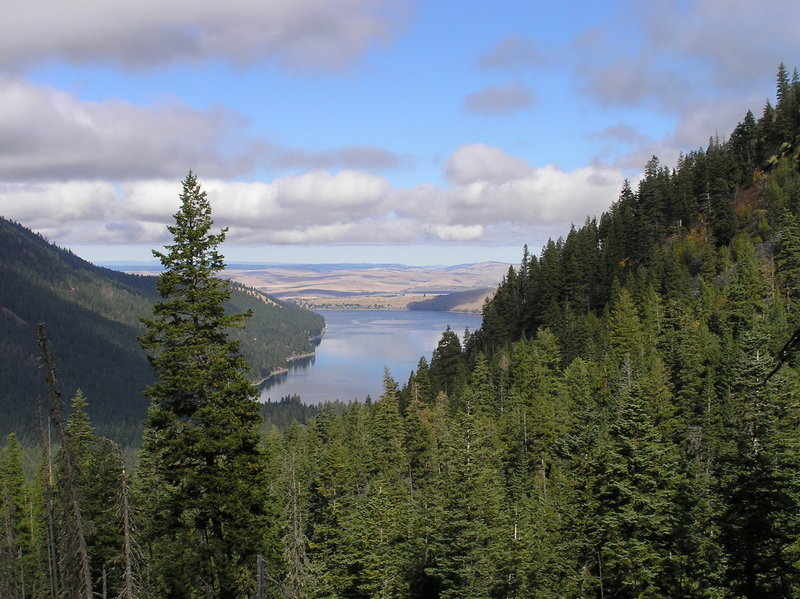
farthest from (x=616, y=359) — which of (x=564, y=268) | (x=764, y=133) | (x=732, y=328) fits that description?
(x=764, y=133)

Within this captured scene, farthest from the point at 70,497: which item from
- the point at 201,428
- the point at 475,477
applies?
the point at 475,477

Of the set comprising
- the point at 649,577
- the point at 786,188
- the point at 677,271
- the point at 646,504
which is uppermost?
the point at 786,188

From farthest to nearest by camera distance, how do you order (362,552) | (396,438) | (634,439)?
(396,438), (362,552), (634,439)

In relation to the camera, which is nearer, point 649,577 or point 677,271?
point 649,577

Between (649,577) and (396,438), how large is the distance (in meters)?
42.2

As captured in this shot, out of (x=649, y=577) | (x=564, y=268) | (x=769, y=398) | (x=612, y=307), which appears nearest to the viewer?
(x=649, y=577)

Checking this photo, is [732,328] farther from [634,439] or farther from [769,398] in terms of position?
[634,439]

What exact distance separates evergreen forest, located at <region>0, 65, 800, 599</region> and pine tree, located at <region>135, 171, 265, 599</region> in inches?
2.6

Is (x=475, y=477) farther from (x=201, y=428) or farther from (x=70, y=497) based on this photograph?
(x=70, y=497)

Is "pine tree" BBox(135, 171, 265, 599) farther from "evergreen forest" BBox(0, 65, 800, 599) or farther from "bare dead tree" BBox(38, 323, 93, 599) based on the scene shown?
"bare dead tree" BBox(38, 323, 93, 599)

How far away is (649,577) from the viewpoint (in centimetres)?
2011

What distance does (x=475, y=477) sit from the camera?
95.8 ft

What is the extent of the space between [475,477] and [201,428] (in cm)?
1568

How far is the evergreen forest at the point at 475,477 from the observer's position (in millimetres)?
17422
